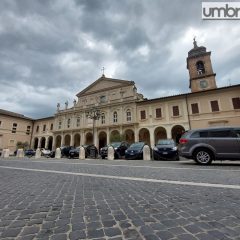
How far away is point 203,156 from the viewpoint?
28.2 ft

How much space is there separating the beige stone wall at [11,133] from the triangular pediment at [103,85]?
17397mm

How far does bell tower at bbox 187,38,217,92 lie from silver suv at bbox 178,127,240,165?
25.8 metres

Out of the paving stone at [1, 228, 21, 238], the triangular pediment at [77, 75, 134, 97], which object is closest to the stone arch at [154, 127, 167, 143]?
the triangular pediment at [77, 75, 134, 97]

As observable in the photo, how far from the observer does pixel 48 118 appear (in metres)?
44.3

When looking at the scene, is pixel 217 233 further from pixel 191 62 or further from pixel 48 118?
pixel 48 118

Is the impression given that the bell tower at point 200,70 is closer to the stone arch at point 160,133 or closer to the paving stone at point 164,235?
the stone arch at point 160,133

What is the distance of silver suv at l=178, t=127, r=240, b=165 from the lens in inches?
317

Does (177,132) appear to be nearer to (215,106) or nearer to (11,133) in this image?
(215,106)

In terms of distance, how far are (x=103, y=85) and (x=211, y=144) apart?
109 feet

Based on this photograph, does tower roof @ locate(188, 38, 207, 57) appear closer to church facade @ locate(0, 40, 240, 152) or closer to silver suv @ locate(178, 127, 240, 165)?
church facade @ locate(0, 40, 240, 152)

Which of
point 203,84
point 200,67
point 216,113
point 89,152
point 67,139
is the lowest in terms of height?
point 89,152

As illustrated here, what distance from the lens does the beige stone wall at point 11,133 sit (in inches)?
1612

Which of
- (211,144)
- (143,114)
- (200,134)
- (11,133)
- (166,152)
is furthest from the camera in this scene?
(11,133)

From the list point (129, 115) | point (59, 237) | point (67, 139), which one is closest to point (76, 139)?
point (67, 139)
